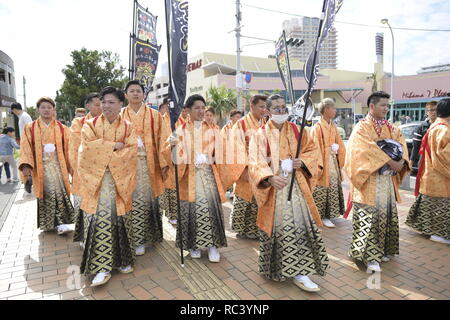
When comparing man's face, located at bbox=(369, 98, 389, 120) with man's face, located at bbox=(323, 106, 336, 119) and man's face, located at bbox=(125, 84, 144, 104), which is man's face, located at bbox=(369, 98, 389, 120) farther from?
man's face, located at bbox=(125, 84, 144, 104)

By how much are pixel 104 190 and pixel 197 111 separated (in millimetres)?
1435

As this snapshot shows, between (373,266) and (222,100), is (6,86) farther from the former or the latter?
(373,266)

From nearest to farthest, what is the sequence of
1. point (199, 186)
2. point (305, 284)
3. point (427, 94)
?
point (305, 284)
point (199, 186)
point (427, 94)

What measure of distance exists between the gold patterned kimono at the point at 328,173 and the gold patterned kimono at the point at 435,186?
1.22m

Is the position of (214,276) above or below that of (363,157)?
below

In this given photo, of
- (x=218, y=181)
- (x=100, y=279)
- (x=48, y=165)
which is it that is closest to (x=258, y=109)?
(x=218, y=181)

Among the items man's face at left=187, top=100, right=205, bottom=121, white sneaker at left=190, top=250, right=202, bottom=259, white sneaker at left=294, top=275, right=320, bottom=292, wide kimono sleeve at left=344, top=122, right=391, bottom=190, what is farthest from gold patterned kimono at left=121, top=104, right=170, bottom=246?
wide kimono sleeve at left=344, top=122, right=391, bottom=190

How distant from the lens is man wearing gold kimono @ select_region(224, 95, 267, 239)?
A: 425 cm

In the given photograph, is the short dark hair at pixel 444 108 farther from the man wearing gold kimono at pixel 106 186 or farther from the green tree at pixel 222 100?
the green tree at pixel 222 100

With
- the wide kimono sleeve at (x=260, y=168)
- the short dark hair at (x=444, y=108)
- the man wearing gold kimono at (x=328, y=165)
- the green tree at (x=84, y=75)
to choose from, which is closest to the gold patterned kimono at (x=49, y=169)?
the wide kimono sleeve at (x=260, y=168)

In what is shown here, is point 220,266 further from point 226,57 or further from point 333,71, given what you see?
point 333,71

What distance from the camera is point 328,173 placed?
5.45 meters

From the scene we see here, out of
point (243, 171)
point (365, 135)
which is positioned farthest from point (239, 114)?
point (365, 135)

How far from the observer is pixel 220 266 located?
3883 mm
